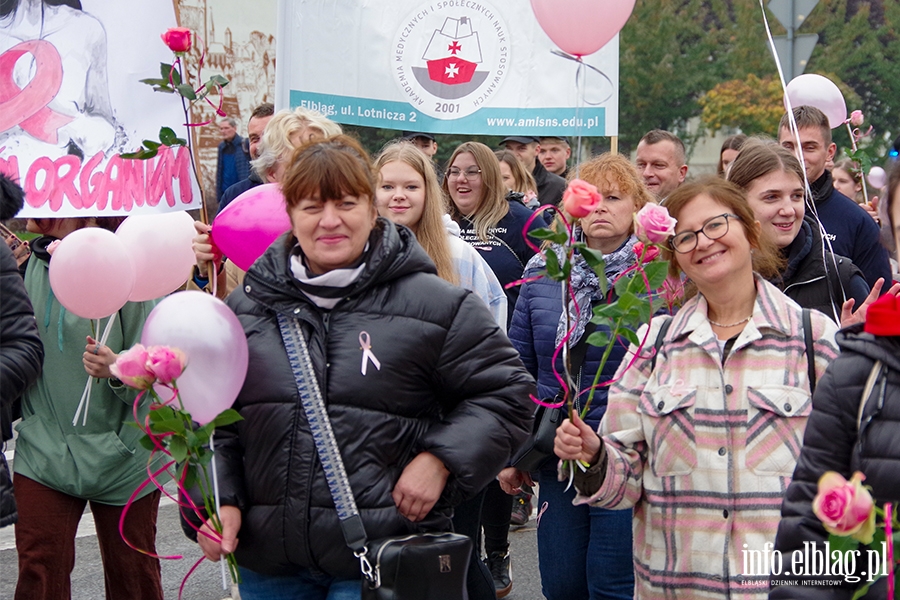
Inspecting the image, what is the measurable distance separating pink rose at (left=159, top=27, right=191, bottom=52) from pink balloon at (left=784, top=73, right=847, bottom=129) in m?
4.50

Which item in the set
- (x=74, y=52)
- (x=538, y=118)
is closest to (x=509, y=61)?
(x=538, y=118)

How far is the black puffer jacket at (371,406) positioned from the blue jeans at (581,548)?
44.6 inches

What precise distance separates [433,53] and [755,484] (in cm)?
435

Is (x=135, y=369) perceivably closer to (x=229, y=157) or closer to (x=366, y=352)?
(x=366, y=352)

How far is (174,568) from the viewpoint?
5.96 meters

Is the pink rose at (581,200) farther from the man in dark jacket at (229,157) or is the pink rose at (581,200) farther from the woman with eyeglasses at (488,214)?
the man in dark jacket at (229,157)

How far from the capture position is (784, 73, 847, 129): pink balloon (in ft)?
23.6

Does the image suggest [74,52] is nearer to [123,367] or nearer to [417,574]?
[123,367]

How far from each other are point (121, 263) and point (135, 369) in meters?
1.45

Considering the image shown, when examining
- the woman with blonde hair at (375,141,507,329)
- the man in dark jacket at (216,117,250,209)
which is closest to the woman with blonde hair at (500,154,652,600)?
the woman with blonde hair at (375,141,507,329)

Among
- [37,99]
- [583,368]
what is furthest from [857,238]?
[37,99]

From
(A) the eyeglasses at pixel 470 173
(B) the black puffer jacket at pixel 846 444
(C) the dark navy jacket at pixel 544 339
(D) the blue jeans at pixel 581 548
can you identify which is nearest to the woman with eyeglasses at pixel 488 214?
(A) the eyeglasses at pixel 470 173

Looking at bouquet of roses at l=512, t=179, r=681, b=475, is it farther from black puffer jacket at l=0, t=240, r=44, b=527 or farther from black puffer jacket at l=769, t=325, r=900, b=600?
black puffer jacket at l=0, t=240, r=44, b=527

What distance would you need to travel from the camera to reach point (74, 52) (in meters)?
5.23
